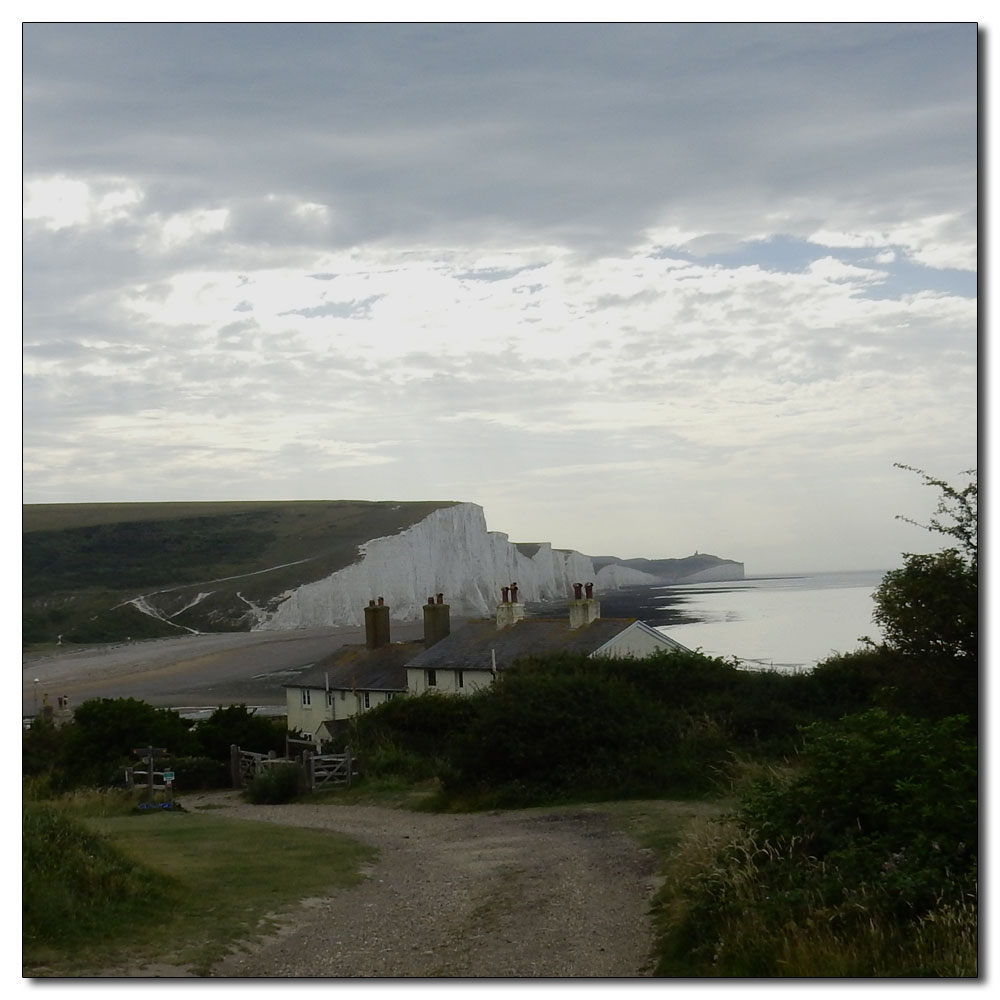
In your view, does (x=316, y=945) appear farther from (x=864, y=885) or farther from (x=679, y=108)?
(x=679, y=108)

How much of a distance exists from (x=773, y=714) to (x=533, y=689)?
139 inches

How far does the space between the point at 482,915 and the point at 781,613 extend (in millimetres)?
5204

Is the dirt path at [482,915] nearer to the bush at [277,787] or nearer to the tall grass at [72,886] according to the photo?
the tall grass at [72,886]

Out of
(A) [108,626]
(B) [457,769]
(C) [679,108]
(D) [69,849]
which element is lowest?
(B) [457,769]

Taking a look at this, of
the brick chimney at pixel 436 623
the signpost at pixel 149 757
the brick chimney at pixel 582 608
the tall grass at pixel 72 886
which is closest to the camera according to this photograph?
the tall grass at pixel 72 886

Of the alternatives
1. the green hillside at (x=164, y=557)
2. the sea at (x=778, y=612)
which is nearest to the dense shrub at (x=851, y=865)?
the sea at (x=778, y=612)

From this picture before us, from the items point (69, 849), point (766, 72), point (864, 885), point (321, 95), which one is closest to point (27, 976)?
point (69, 849)

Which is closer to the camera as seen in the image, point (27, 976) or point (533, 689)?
point (27, 976)

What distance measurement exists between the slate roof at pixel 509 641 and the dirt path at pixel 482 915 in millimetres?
12224

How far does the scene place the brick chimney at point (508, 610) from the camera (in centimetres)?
2788

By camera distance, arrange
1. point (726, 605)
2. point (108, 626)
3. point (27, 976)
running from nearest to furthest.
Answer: point (27, 976) < point (726, 605) < point (108, 626)

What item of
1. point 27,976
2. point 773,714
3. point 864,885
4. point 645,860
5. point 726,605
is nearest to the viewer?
point 864,885

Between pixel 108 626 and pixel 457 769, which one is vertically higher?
pixel 108 626

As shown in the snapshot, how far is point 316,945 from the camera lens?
297 inches
